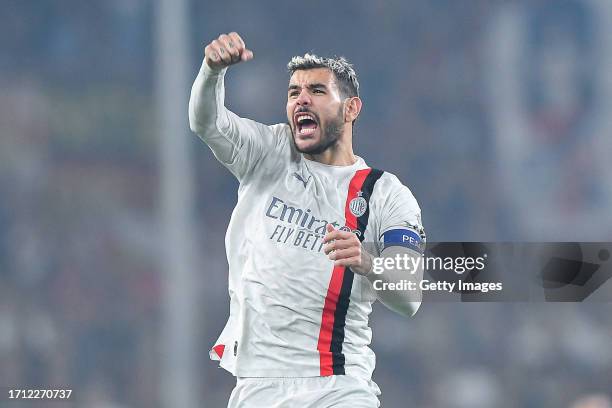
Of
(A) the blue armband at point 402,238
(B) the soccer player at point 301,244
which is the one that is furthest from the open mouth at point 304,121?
(A) the blue armband at point 402,238

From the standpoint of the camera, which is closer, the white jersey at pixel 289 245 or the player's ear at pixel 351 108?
the white jersey at pixel 289 245

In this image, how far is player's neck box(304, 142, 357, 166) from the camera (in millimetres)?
3324

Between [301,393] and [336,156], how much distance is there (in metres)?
0.87

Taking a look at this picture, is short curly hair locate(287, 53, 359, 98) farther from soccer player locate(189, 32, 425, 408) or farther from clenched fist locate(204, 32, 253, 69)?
clenched fist locate(204, 32, 253, 69)

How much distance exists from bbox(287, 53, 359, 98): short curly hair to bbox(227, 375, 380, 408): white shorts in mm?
1053

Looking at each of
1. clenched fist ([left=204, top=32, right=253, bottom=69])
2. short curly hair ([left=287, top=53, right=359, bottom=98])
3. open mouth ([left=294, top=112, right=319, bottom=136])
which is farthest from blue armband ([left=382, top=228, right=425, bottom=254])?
clenched fist ([left=204, top=32, right=253, bottom=69])

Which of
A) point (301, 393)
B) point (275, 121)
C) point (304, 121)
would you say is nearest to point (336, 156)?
point (304, 121)

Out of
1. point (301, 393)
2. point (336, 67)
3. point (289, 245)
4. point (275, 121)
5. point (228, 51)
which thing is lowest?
point (301, 393)

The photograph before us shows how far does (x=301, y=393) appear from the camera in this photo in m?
2.98

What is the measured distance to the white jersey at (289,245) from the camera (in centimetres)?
302

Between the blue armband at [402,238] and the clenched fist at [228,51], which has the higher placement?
the clenched fist at [228,51]

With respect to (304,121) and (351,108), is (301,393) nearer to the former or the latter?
(304,121)

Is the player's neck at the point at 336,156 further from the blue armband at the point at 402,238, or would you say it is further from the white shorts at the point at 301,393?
the white shorts at the point at 301,393

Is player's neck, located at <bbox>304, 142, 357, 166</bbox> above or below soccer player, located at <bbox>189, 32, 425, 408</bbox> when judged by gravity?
above
